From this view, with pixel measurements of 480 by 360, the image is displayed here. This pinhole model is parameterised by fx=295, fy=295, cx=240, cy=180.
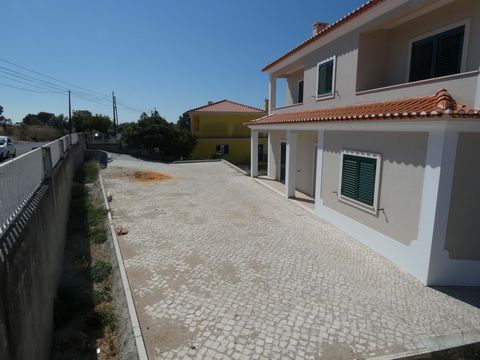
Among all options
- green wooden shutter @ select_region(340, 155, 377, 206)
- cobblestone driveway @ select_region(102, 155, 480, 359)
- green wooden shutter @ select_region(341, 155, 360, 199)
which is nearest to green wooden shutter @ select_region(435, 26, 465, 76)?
green wooden shutter @ select_region(340, 155, 377, 206)

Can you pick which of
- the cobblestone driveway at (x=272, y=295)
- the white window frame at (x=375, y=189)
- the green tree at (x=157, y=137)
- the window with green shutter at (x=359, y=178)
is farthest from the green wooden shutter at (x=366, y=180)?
the green tree at (x=157, y=137)

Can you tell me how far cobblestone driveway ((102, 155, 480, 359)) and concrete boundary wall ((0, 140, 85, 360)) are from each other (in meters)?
1.45

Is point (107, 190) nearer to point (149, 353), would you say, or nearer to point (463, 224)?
point (149, 353)

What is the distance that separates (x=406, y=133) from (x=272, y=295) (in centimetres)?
463

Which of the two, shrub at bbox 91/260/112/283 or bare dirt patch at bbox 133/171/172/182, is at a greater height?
bare dirt patch at bbox 133/171/172/182

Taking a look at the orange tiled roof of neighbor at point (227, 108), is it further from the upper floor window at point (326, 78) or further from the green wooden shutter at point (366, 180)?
the green wooden shutter at point (366, 180)

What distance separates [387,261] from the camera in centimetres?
736

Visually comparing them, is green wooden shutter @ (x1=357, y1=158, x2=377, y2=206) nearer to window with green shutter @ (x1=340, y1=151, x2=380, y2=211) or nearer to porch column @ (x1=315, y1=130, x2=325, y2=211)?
window with green shutter @ (x1=340, y1=151, x2=380, y2=211)

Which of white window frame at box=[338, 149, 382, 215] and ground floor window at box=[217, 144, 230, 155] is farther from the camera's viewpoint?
ground floor window at box=[217, 144, 230, 155]

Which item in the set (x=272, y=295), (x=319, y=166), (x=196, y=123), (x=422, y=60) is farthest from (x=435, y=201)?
(x=196, y=123)

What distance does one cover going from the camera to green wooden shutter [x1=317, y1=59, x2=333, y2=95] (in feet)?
36.1

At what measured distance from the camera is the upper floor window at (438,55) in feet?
23.3

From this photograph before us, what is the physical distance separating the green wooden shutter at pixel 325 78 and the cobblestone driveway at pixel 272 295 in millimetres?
5066

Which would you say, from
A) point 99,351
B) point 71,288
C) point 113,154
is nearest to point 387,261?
point 99,351
